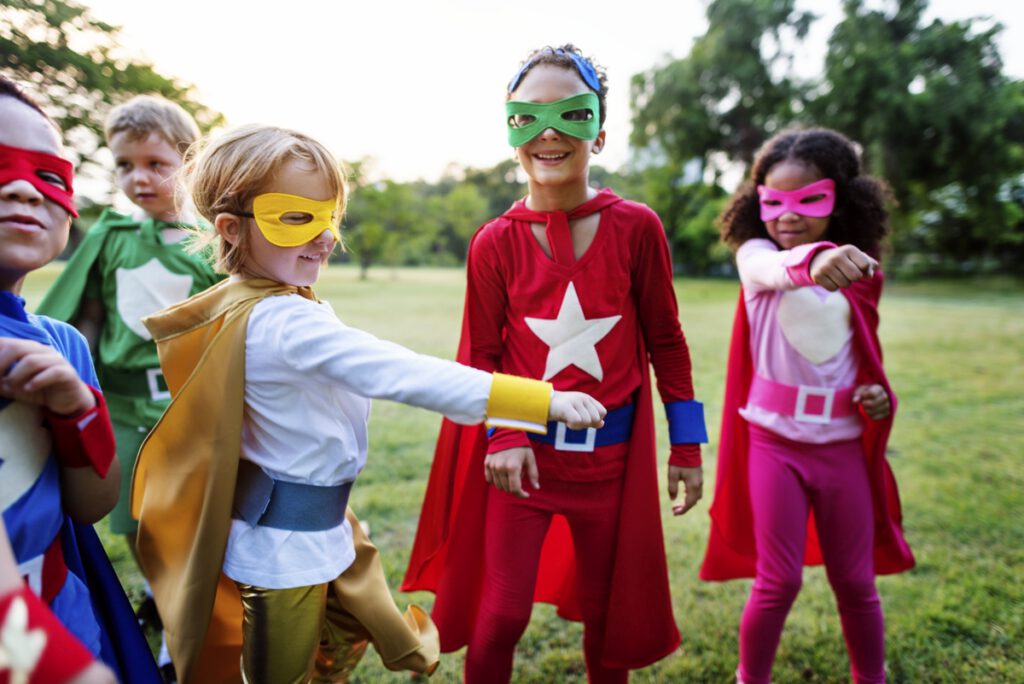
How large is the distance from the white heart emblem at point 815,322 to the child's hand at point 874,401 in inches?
7.2

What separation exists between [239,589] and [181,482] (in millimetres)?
343

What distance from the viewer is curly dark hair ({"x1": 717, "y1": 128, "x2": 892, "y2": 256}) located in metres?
2.50

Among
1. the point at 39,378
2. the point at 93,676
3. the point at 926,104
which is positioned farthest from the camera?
the point at 926,104

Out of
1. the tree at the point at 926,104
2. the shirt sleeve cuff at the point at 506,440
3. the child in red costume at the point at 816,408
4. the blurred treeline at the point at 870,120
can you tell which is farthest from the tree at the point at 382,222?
the shirt sleeve cuff at the point at 506,440

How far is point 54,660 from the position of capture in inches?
31.8

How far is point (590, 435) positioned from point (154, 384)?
1.98 m

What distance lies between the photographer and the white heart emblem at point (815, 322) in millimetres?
2408

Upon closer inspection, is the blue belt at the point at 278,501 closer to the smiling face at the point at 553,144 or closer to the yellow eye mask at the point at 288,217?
the yellow eye mask at the point at 288,217

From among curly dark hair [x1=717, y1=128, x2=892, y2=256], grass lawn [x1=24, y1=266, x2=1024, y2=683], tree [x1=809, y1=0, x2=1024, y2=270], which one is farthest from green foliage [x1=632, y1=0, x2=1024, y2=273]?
curly dark hair [x1=717, y1=128, x2=892, y2=256]

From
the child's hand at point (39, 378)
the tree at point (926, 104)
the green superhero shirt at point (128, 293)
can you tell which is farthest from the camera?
the tree at point (926, 104)

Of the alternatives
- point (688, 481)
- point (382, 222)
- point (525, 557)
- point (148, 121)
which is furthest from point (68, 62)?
point (382, 222)

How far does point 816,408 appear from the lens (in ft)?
7.89

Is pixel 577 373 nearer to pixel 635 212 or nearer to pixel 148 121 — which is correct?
pixel 635 212

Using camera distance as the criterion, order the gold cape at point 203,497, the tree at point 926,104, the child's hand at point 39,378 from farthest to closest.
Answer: the tree at point 926,104
the gold cape at point 203,497
the child's hand at point 39,378
